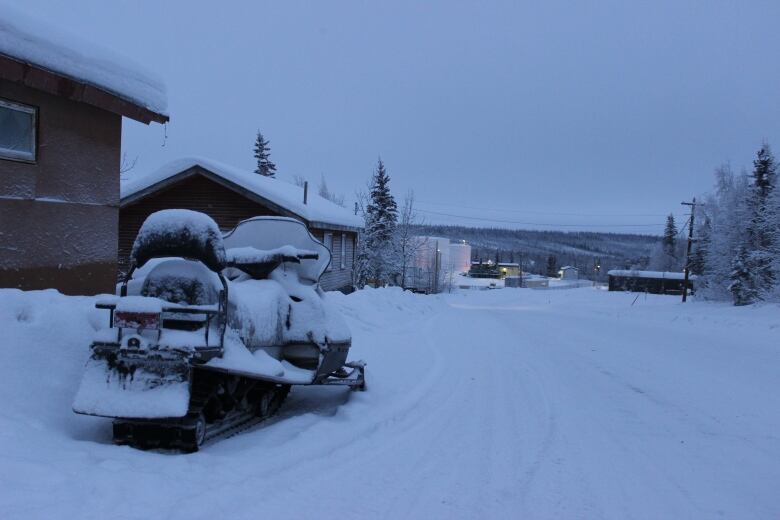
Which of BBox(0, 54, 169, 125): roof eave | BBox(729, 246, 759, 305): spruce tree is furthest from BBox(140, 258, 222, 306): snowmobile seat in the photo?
BBox(729, 246, 759, 305): spruce tree

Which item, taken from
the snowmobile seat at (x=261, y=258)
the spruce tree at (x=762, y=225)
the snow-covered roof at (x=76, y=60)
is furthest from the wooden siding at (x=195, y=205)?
the spruce tree at (x=762, y=225)

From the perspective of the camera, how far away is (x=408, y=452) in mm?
5020

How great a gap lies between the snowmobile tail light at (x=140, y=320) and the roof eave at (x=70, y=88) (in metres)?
4.27

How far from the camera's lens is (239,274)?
651 cm

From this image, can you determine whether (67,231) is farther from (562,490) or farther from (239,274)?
(562,490)

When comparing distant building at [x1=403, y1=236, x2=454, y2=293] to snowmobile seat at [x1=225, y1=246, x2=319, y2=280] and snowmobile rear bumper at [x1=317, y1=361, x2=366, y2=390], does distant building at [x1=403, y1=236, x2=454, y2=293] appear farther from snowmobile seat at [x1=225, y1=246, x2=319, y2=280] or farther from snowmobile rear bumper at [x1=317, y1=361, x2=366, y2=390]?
snowmobile seat at [x1=225, y1=246, x2=319, y2=280]

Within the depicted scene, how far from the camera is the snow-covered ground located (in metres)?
3.61

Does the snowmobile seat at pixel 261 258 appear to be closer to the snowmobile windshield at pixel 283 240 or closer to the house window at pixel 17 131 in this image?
the snowmobile windshield at pixel 283 240

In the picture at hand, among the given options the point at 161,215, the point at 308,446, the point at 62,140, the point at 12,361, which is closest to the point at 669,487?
the point at 308,446

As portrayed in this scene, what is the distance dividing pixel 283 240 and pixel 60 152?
3604 mm

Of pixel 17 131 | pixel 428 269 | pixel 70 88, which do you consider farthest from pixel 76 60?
pixel 428 269

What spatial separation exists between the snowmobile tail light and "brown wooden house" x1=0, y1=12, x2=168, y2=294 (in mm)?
3773

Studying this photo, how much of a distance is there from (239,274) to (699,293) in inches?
1924

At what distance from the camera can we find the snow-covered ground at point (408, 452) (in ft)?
11.8
